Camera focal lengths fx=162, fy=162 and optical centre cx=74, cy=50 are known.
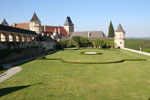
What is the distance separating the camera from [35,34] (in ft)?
147

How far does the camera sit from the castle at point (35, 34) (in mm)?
31170

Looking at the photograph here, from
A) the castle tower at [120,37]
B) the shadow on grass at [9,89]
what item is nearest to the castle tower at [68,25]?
the castle tower at [120,37]

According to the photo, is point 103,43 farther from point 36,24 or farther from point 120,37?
point 36,24

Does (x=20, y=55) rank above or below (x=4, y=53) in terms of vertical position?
below

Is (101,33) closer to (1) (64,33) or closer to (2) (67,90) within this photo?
(1) (64,33)

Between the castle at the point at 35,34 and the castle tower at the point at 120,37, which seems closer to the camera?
the castle at the point at 35,34

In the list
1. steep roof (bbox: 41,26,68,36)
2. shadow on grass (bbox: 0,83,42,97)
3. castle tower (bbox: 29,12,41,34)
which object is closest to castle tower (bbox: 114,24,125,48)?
castle tower (bbox: 29,12,41,34)

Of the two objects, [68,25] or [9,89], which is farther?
[68,25]

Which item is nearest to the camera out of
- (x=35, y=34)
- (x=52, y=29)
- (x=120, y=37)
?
(x=35, y=34)

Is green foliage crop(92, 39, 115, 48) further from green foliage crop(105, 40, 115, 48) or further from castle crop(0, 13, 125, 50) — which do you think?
castle crop(0, 13, 125, 50)

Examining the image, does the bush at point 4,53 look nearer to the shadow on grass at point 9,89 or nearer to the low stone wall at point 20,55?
the low stone wall at point 20,55

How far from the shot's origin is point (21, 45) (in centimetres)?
3391

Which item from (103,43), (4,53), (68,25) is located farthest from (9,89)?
(68,25)

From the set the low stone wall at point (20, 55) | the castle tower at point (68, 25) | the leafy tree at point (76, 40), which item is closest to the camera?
the low stone wall at point (20, 55)
